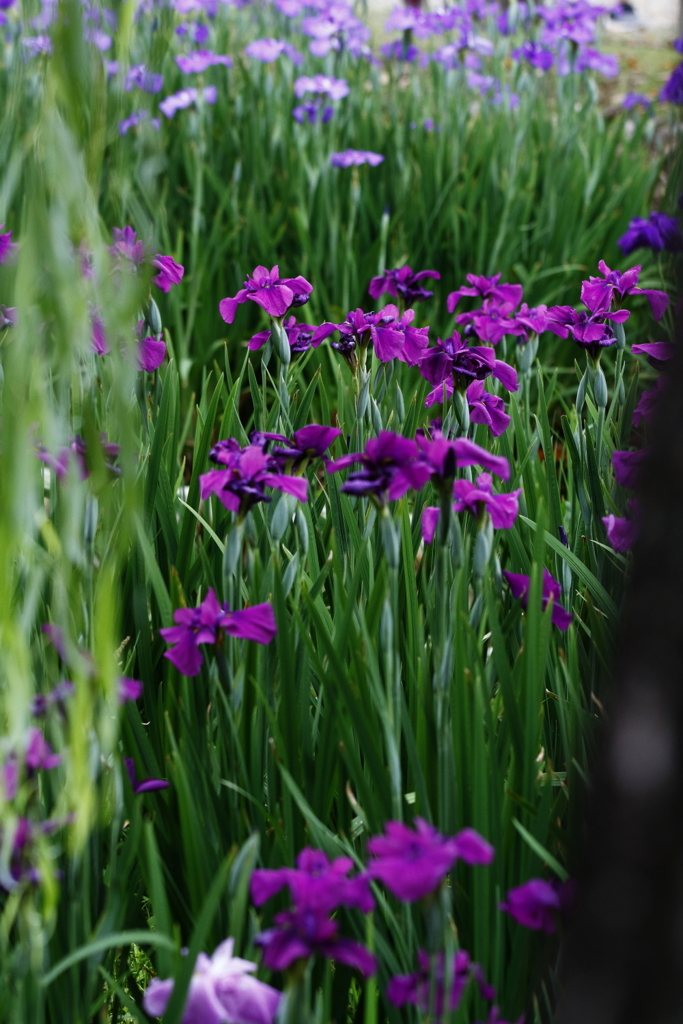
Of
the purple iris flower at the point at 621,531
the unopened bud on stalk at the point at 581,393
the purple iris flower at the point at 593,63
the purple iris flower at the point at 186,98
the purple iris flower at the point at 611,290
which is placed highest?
the purple iris flower at the point at 593,63

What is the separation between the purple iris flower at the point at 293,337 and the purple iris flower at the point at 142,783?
714mm

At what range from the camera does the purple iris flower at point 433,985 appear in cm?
67

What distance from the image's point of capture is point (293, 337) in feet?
5.17

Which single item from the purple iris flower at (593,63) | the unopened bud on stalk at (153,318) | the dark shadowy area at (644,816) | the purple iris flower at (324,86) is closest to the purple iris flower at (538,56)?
the purple iris flower at (593,63)

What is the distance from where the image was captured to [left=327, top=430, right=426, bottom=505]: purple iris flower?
2.77 ft

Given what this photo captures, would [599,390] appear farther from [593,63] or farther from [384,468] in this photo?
[593,63]

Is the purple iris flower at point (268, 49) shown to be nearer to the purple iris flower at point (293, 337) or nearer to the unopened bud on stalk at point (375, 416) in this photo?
the purple iris flower at point (293, 337)

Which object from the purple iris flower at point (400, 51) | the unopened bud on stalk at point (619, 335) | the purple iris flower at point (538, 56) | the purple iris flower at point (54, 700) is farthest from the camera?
the purple iris flower at point (400, 51)

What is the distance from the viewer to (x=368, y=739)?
2.96 ft

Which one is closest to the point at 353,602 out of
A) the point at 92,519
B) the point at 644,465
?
the point at 92,519

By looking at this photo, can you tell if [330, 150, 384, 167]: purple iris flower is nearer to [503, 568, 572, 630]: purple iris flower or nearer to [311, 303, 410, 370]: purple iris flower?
[311, 303, 410, 370]: purple iris flower

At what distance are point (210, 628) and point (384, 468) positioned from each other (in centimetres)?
25

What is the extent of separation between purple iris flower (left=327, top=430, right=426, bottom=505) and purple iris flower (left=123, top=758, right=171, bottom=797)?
1.17 feet

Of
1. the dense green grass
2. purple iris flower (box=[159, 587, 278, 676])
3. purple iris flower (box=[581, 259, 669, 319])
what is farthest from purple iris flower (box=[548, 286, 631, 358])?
purple iris flower (box=[159, 587, 278, 676])
